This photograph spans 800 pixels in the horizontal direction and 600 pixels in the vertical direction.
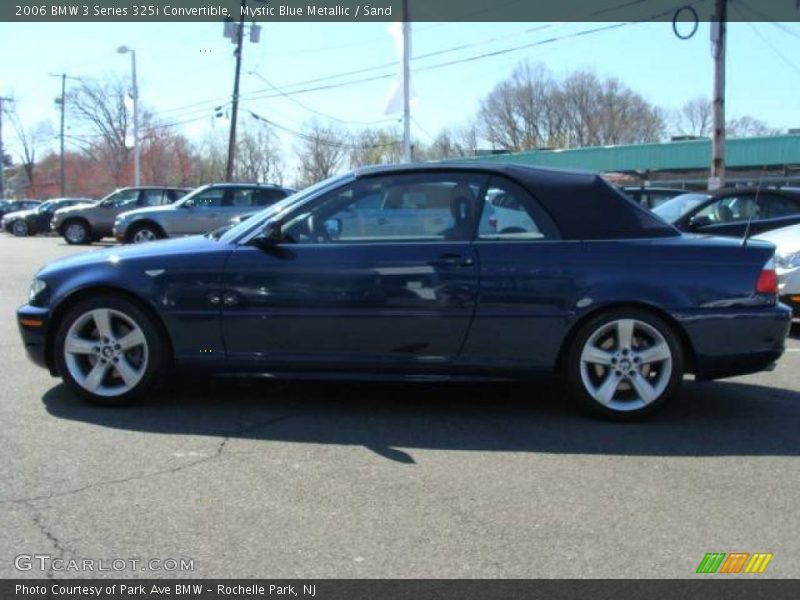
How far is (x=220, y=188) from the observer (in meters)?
18.5

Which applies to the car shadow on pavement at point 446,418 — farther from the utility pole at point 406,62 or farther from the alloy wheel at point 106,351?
the utility pole at point 406,62

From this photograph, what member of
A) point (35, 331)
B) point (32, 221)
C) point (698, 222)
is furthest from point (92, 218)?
point (35, 331)

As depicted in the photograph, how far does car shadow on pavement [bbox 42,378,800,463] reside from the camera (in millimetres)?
Result: 4703

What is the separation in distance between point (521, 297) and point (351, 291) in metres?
1.08

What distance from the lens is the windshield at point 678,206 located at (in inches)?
441

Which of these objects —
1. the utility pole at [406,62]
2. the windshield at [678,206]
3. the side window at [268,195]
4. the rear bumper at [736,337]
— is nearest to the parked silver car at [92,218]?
the side window at [268,195]

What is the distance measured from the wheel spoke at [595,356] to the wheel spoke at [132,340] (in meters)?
2.87

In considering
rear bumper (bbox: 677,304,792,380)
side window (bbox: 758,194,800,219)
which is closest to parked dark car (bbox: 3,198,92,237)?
side window (bbox: 758,194,800,219)

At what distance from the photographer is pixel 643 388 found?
506 centimetres

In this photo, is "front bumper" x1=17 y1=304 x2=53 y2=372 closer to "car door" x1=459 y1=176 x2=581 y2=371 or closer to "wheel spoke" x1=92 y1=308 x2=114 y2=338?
"wheel spoke" x1=92 y1=308 x2=114 y2=338

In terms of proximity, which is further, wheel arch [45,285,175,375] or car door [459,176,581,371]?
wheel arch [45,285,175,375]

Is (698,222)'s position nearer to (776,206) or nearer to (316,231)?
(776,206)

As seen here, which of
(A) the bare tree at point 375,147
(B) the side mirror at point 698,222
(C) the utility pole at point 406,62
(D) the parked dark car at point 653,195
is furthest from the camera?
(A) the bare tree at point 375,147

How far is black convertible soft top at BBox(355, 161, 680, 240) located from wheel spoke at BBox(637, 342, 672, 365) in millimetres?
732
